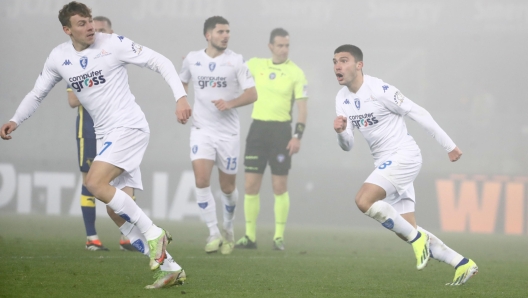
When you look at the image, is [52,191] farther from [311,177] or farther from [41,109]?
[311,177]

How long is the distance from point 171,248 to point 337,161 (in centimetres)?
614

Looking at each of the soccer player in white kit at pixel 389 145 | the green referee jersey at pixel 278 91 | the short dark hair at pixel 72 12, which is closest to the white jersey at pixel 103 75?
the short dark hair at pixel 72 12

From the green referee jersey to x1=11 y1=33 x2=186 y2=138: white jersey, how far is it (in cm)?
378

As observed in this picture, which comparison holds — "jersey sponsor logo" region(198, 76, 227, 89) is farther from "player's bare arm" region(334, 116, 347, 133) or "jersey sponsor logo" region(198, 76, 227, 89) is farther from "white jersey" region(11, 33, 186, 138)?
"player's bare arm" region(334, 116, 347, 133)

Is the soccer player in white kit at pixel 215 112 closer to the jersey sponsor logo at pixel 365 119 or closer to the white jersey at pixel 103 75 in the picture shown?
the jersey sponsor logo at pixel 365 119

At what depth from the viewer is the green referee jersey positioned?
997cm

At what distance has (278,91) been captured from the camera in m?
9.96

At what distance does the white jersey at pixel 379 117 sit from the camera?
266 inches

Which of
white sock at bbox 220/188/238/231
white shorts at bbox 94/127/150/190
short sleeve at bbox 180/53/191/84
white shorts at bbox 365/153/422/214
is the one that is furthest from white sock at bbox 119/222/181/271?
short sleeve at bbox 180/53/191/84

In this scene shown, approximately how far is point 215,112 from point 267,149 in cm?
121

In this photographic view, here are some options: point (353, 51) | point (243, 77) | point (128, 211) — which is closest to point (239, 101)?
point (243, 77)

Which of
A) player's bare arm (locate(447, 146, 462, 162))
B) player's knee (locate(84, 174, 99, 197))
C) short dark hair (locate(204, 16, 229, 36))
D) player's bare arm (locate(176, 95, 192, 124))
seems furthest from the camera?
short dark hair (locate(204, 16, 229, 36))

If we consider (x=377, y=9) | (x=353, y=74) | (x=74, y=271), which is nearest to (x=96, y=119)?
(x=74, y=271)

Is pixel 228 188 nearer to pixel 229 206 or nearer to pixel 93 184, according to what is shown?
pixel 229 206
